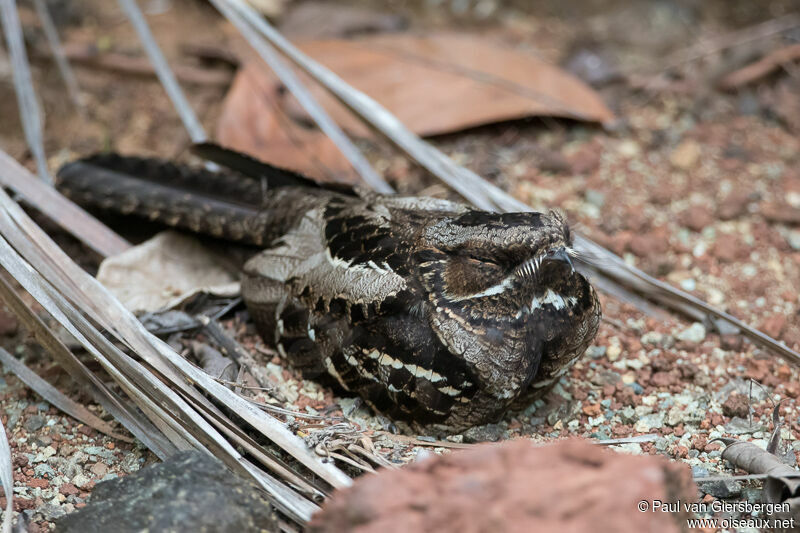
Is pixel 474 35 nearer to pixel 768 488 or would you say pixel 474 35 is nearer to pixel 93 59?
pixel 93 59

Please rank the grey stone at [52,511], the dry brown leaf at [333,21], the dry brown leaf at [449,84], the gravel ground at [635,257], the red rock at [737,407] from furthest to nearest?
1. the dry brown leaf at [333,21]
2. the dry brown leaf at [449,84]
3. the red rock at [737,407]
4. the gravel ground at [635,257]
5. the grey stone at [52,511]

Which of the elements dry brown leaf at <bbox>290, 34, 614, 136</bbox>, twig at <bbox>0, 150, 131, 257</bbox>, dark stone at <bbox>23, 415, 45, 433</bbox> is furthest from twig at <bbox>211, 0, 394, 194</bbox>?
dark stone at <bbox>23, 415, 45, 433</bbox>

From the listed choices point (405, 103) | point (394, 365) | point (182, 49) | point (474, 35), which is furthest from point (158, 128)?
point (394, 365)

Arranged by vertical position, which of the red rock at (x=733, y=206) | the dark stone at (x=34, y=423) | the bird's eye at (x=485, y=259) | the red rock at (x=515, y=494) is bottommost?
the dark stone at (x=34, y=423)

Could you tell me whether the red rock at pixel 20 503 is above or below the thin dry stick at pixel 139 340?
below

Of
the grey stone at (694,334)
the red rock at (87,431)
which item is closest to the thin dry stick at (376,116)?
the grey stone at (694,334)

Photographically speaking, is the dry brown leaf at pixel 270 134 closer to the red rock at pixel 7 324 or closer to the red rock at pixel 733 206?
the red rock at pixel 7 324

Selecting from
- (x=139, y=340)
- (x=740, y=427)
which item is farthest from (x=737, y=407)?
(x=139, y=340)
